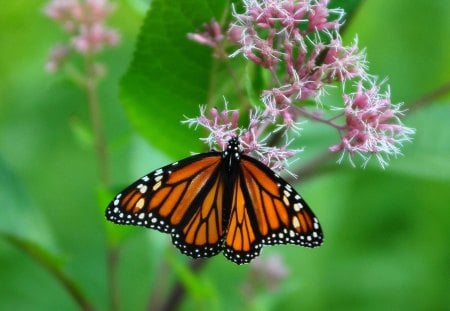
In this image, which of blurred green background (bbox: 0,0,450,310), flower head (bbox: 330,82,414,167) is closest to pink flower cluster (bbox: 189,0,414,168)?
flower head (bbox: 330,82,414,167)

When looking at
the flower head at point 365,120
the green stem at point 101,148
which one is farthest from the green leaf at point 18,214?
the flower head at point 365,120

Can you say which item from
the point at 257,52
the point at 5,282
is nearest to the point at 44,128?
the point at 5,282

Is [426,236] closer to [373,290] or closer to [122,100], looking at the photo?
[373,290]

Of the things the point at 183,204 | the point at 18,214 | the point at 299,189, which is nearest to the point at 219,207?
the point at 183,204

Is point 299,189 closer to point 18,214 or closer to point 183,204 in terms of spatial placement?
point 18,214

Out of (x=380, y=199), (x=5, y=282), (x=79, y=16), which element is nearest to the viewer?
(x=79, y=16)

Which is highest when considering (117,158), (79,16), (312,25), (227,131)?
→ (117,158)

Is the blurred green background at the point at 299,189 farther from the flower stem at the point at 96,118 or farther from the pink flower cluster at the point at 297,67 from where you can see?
the pink flower cluster at the point at 297,67

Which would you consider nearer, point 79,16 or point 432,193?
point 79,16
